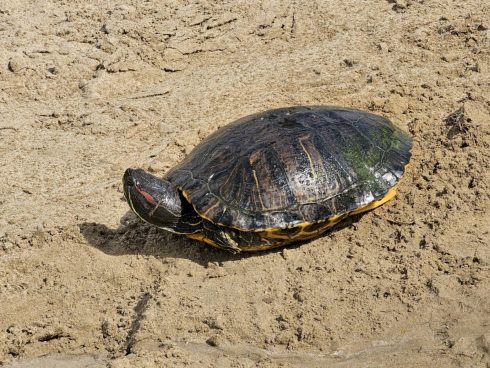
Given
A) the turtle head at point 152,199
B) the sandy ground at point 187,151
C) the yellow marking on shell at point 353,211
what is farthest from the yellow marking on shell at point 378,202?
the turtle head at point 152,199

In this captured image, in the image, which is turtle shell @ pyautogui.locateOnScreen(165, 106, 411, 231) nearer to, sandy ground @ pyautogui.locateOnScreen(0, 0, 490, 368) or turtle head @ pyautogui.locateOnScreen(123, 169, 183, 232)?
turtle head @ pyautogui.locateOnScreen(123, 169, 183, 232)

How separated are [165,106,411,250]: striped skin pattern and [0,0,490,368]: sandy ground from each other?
372mm

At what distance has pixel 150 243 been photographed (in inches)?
228

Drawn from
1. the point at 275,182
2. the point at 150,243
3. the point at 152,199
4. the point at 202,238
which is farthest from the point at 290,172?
the point at 150,243

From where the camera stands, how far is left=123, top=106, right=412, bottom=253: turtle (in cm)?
515

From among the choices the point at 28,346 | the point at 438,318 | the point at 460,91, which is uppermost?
the point at 460,91

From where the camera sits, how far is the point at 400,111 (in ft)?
22.1

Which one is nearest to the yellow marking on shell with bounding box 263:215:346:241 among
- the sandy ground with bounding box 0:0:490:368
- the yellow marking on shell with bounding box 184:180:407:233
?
the yellow marking on shell with bounding box 184:180:407:233

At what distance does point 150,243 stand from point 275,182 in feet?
4.80

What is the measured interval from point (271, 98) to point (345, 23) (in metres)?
1.77

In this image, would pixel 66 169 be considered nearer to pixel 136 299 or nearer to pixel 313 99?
pixel 136 299

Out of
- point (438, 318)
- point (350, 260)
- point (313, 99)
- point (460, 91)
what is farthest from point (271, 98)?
point (438, 318)

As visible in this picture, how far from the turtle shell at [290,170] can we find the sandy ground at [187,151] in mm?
384

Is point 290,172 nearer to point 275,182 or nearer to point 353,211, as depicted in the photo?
point 275,182
